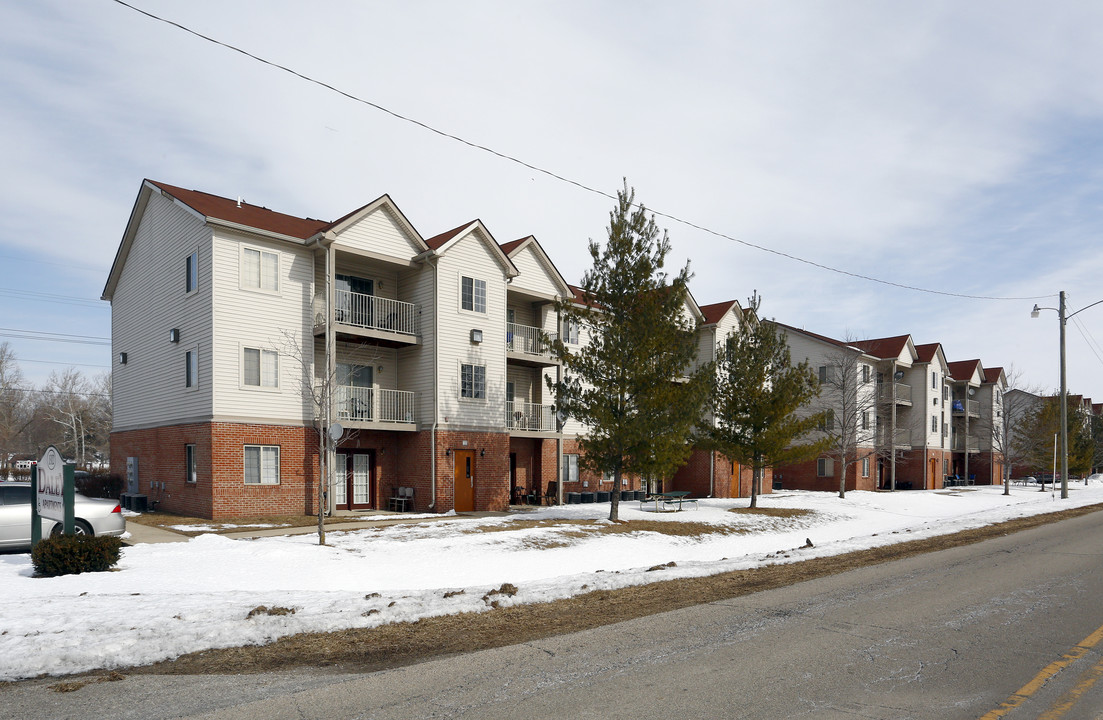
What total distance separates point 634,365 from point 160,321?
54.0ft

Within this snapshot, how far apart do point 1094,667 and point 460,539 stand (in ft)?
42.4

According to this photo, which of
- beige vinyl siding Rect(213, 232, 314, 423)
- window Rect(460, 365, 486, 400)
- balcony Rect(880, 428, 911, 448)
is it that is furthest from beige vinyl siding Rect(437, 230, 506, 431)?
balcony Rect(880, 428, 911, 448)

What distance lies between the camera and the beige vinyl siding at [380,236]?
2583 cm

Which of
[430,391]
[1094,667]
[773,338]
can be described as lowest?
[1094,667]

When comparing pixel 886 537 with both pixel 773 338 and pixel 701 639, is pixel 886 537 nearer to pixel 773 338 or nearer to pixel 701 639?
pixel 773 338

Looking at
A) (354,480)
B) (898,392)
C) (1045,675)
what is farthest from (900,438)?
(1045,675)

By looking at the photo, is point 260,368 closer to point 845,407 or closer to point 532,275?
point 532,275

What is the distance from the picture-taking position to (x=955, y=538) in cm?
2014

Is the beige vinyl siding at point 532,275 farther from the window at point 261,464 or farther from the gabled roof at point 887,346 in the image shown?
the gabled roof at point 887,346

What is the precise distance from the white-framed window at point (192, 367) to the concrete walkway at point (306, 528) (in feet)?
15.3

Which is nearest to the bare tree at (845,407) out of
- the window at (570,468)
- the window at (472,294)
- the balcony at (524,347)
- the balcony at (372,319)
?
the window at (570,468)

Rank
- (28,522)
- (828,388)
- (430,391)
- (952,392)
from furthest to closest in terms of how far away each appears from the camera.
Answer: (952,392) < (828,388) < (430,391) < (28,522)

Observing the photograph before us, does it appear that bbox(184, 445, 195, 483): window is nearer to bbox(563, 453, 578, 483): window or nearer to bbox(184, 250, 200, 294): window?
bbox(184, 250, 200, 294): window

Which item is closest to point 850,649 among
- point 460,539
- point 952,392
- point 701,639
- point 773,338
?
point 701,639
